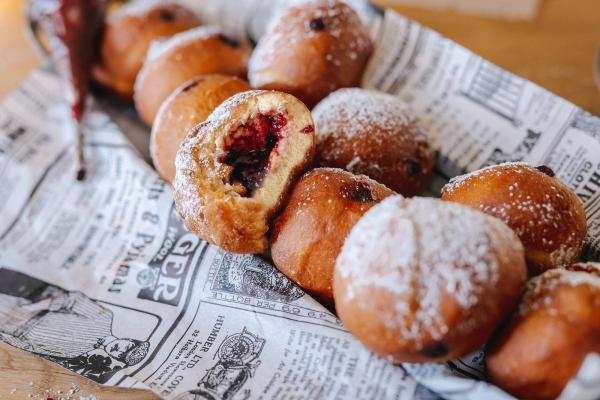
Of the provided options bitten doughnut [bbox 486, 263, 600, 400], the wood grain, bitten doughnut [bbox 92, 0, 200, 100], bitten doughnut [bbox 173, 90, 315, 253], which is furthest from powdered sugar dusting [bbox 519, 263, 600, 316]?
bitten doughnut [bbox 92, 0, 200, 100]

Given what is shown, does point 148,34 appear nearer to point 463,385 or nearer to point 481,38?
point 481,38

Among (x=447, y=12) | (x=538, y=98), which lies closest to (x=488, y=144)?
(x=538, y=98)

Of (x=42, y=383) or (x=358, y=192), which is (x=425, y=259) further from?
(x=42, y=383)

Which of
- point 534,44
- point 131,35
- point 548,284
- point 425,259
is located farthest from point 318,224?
point 534,44

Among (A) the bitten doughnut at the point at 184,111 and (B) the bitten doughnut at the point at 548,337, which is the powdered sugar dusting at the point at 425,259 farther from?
(A) the bitten doughnut at the point at 184,111

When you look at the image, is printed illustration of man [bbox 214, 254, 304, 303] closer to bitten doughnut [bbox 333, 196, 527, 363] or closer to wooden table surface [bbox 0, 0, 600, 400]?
bitten doughnut [bbox 333, 196, 527, 363]

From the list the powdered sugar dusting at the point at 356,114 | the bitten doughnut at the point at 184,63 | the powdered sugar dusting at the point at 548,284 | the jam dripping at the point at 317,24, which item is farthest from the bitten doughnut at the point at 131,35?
the powdered sugar dusting at the point at 548,284
